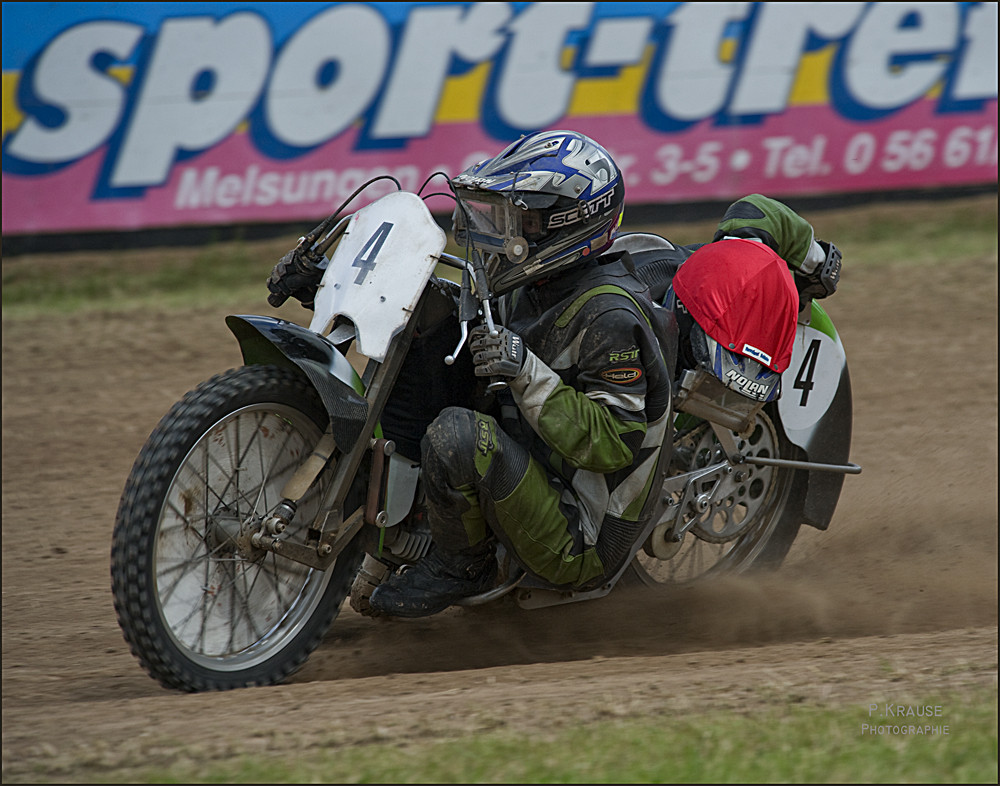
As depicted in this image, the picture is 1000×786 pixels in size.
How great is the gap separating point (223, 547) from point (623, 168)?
7.38 m

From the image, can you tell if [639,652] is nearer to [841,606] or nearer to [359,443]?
[841,606]

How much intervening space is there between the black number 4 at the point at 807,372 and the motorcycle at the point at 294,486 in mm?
1014

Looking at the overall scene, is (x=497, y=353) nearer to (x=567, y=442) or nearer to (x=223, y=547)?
(x=567, y=442)

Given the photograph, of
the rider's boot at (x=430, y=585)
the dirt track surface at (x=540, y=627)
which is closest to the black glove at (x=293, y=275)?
the rider's boot at (x=430, y=585)

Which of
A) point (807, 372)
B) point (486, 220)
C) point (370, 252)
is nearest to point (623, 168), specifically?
point (807, 372)

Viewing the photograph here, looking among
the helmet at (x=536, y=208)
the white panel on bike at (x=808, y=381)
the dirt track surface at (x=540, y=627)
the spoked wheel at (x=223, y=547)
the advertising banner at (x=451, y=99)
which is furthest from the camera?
the advertising banner at (x=451, y=99)

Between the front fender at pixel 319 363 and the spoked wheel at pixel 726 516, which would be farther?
the spoked wheel at pixel 726 516

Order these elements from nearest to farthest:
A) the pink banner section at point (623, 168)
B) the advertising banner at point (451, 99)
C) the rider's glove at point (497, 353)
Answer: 1. the rider's glove at point (497, 353)
2. the advertising banner at point (451, 99)
3. the pink banner section at point (623, 168)

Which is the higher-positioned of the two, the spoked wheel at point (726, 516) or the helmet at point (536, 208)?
the helmet at point (536, 208)

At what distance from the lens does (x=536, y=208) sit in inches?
144

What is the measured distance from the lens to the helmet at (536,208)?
3.65 m

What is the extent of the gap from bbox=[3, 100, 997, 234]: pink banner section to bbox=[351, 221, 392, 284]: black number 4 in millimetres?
6040

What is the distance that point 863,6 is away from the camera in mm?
10484

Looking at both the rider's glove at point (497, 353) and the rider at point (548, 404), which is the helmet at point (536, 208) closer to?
the rider at point (548, 404)
